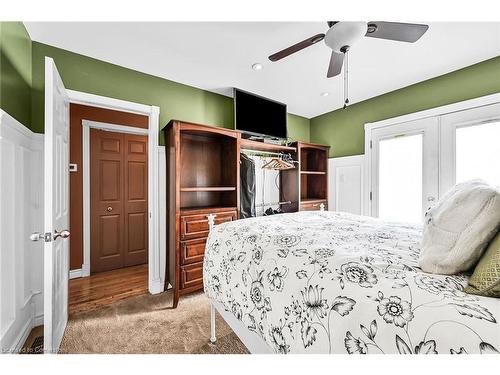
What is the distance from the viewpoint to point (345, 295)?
74cm

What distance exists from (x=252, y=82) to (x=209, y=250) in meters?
2.09

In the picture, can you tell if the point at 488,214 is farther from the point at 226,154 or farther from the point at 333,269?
the point at 226,154

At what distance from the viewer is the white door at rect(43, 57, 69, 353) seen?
136cm

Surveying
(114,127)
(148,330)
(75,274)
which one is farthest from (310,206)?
(75,274)

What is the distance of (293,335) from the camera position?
0.87 meters

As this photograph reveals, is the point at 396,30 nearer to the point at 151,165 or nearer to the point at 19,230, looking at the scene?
the point at 151,165

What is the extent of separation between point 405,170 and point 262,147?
193cm

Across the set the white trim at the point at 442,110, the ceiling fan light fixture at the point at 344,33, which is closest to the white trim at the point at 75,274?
the ceiling fan light fixture at the point at 344,33

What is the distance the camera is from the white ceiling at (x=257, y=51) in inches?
70.4

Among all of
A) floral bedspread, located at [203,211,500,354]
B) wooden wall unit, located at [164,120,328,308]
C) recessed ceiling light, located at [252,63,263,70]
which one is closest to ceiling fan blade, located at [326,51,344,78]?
recessed ceiling light, located at [252,63,263,70]

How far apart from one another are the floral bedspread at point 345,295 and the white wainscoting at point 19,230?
1402 mm

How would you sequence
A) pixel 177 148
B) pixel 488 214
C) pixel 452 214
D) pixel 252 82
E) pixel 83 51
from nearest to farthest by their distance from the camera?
pixel 488 214 → pixel 452 214 → pixel 83 51 → pixel 177 148 → pixel 252 82

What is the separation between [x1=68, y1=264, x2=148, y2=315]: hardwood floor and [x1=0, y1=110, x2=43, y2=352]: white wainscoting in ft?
1.42
